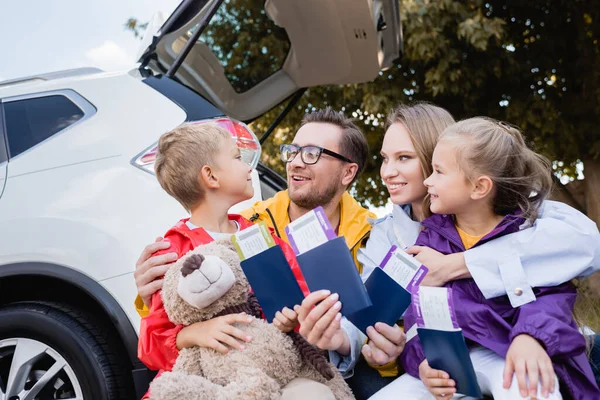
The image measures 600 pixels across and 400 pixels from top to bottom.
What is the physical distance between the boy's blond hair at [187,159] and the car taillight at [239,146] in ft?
1.60

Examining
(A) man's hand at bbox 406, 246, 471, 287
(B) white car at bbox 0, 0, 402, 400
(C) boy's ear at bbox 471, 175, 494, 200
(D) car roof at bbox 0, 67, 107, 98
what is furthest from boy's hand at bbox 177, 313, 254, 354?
(D) car roof at bbox 0, 67, 107, 98

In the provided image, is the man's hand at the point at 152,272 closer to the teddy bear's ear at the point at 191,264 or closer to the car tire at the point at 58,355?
the teddy bear's ear at the point at 191,264

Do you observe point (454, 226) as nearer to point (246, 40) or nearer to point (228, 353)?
point (228, 353)

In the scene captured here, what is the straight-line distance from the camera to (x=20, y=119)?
306cm

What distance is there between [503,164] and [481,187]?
0.35ft

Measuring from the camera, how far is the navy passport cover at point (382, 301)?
1700mm

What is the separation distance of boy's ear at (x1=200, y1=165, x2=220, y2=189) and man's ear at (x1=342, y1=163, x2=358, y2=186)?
2.69ft

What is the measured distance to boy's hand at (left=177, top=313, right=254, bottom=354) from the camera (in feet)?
5.58

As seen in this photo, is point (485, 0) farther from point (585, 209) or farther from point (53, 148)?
point (53, 148)

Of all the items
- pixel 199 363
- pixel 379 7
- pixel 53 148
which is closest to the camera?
pixel 199 363

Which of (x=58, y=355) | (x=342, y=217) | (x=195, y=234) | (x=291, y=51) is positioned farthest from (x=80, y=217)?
(x=291, y=51)

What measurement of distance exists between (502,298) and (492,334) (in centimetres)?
12

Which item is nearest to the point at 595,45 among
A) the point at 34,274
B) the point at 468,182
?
the point at 468,182

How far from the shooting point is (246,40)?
252 inches
